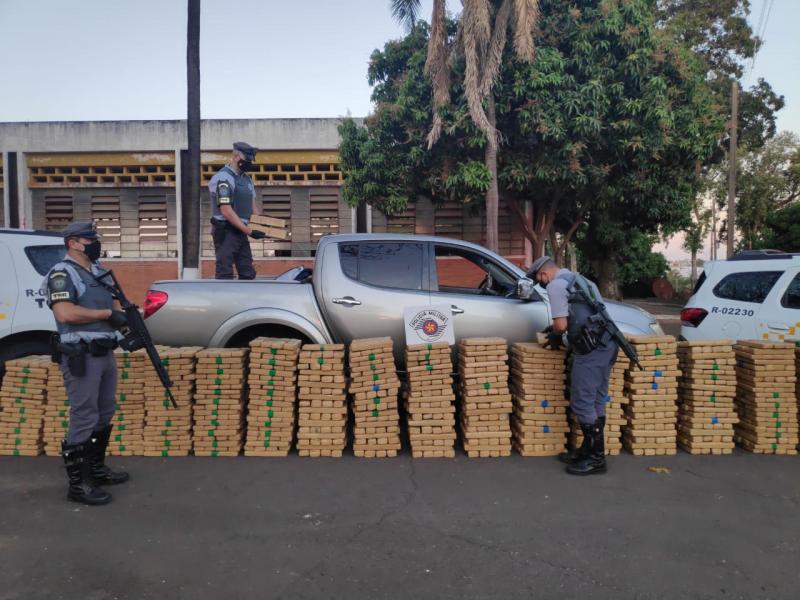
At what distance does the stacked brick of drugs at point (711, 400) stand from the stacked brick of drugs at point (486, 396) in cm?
168

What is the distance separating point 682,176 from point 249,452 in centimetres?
1278

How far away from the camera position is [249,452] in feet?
17.1

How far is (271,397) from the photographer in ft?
17.1

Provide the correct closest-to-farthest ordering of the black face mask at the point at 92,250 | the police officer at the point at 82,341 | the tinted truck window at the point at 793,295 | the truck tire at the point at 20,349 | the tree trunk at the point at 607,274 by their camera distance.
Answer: the police officer at the point at 82,341
the black face mask at the point at 92,250
the truck tire at the point at 20,349
the tinted truck window at the point at 793,295
the tree trunk at the point at 607,274

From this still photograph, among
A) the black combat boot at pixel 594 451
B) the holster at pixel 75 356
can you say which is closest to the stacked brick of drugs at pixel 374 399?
the black combat boot at pixel 594 451

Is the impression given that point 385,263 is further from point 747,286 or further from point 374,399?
point 747,286

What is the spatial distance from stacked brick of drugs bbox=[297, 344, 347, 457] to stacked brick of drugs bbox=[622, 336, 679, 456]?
260 centimetres

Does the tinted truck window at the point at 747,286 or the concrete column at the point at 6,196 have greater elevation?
the concrete column at the point at 6,196

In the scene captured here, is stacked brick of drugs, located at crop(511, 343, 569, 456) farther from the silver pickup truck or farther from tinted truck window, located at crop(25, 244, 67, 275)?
tinted truck window, located at crop(25, 244, 67, 275)

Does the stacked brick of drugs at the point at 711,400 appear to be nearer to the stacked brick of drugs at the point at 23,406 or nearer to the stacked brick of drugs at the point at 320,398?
the stacked brick of drugs at the point at 320,398

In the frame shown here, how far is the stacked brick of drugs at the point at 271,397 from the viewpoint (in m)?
5.20

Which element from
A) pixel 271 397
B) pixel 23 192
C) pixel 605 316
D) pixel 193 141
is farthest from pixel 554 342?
pixel 23 192

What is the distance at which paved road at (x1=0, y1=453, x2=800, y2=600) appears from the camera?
10.1 ft

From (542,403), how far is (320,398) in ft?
6.48
